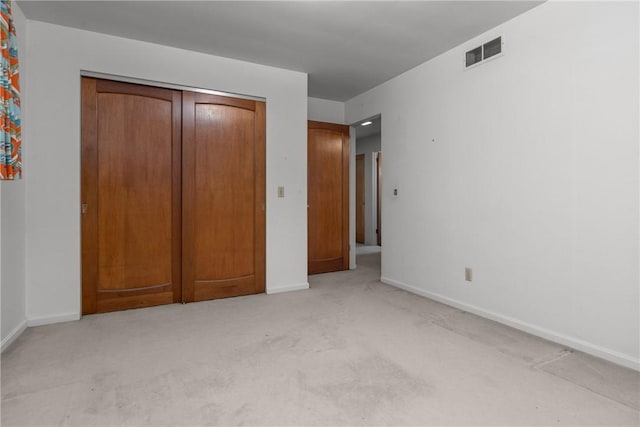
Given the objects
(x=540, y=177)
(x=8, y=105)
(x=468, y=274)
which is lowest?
(x=468, y=274)

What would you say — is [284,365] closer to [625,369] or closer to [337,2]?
[625,369]

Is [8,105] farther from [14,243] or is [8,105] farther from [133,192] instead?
[133,192]

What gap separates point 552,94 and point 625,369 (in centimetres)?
195

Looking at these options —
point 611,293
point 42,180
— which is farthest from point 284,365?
point 42,180

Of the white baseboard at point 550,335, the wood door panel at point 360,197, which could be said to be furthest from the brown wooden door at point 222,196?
the wood door panel at point 360,197

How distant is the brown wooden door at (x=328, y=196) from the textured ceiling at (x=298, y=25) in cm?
131

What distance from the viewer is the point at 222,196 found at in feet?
11.9

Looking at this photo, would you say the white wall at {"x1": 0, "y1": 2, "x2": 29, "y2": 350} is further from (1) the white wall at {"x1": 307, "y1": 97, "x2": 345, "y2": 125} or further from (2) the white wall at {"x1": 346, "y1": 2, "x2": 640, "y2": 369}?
(2) the white wall at {"x1": 346, "y1": 2, "x2": 640, "y2": 369}

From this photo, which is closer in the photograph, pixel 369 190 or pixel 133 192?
pixel 133 192

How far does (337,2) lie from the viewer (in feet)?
8.29

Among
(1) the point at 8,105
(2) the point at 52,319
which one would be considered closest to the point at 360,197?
(2) the point at 52,319

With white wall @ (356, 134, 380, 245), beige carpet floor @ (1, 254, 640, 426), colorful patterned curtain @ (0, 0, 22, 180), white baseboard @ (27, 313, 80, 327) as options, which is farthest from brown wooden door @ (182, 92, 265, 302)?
white wall @ (356, 134, 380, 245)

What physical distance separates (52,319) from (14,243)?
75cm

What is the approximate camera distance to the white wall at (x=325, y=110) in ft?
16.3
